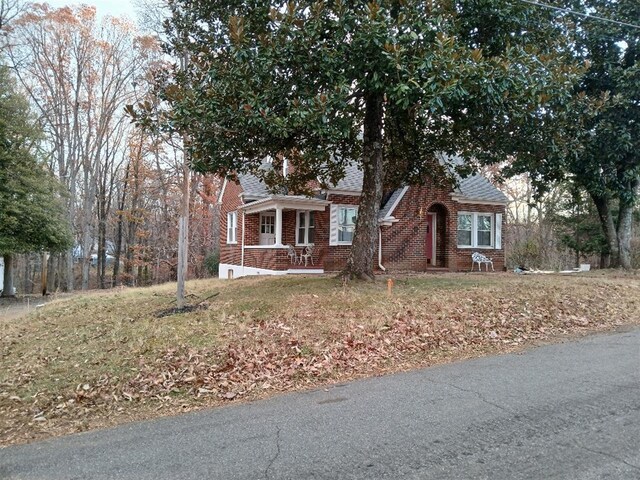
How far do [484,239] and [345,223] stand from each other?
6.69 metres

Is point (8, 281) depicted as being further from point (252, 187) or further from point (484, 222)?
point (484, 222)

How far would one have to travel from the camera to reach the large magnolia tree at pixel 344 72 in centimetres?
714

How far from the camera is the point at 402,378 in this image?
5.42 metres

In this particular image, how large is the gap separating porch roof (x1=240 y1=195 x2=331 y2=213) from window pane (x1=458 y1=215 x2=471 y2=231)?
20.2 feet

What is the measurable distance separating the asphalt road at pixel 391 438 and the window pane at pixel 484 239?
14.1 m

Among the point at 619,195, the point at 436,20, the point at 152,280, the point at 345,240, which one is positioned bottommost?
the point at 152,280

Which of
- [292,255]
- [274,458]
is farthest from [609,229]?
[274,458]

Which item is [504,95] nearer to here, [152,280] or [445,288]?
[445,288]

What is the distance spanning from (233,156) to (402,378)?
6.08 m

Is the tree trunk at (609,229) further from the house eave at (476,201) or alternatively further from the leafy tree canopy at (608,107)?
A: the house eave at (476,201)

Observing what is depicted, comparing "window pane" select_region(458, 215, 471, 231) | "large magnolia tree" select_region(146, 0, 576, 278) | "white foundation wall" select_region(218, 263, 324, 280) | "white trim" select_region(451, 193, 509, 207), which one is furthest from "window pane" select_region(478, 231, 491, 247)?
"large magnolia tree" select_region(146, 0, 576, 278)

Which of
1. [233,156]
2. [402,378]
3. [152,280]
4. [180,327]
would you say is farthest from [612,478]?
[152,280]

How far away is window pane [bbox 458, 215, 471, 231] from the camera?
61.0 feet

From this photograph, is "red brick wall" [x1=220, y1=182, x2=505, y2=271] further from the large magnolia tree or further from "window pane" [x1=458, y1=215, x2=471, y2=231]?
the large magnolia tree
